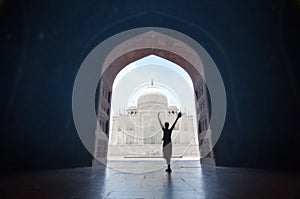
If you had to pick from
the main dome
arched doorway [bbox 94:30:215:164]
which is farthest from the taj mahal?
arched doorway [bbox 94:30:215:164]

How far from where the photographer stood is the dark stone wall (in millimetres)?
5098

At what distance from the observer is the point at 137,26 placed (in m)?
6.47

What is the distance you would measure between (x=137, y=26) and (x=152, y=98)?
2335cm

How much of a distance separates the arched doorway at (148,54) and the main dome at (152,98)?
20.7 metres

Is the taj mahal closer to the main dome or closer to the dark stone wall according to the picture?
the main dome

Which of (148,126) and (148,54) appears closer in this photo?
(148,54)

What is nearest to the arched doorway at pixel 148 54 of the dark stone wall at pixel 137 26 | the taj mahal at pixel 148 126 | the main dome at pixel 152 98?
the dark stone wall at pixel 137 26

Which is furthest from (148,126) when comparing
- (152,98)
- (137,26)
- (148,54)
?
(137,26)

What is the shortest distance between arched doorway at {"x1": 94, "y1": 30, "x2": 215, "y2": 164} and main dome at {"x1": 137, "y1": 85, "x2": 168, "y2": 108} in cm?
2067

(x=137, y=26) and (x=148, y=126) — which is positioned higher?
(x=137, y=26)

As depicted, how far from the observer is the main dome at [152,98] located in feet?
97.7

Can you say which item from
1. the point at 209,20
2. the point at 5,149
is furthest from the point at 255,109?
the point at 5,149

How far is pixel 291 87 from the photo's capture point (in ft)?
17.9

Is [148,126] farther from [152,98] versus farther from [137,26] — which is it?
[137,26]
